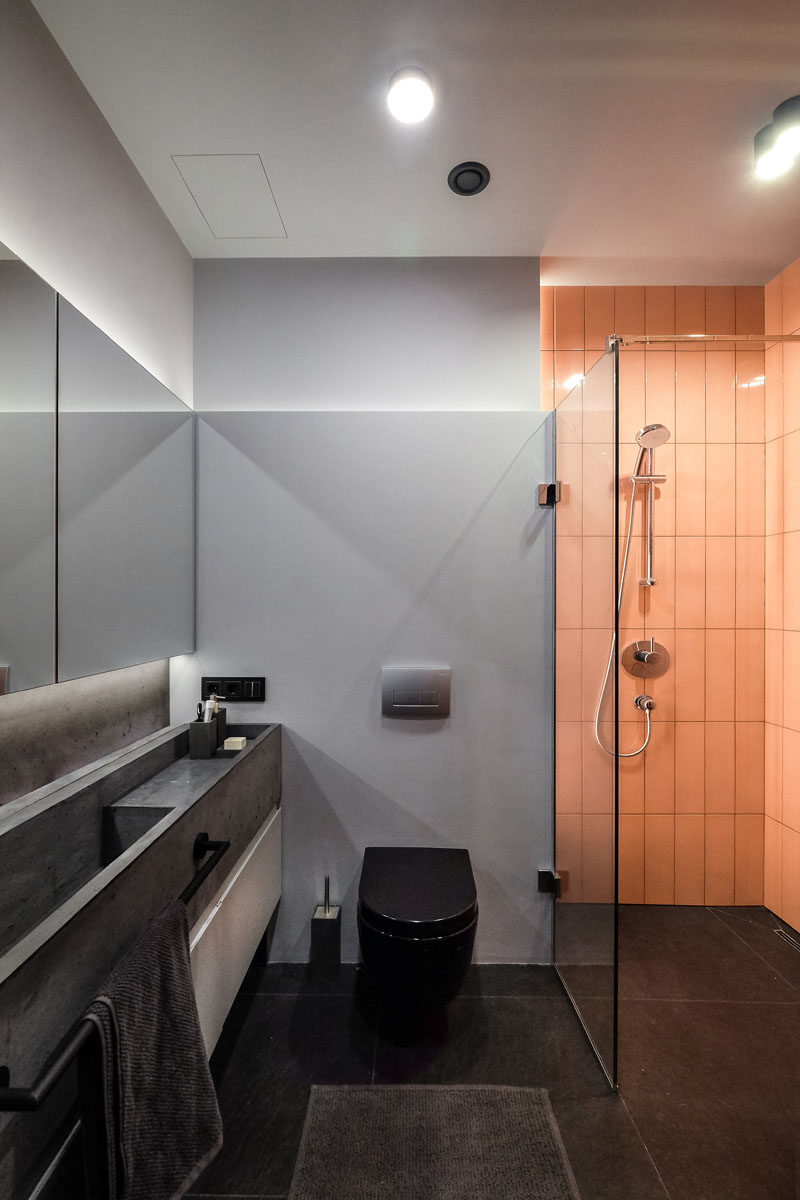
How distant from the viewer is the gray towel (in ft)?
2.62

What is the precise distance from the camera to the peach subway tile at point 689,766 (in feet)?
6.95

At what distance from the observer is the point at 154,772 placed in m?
1.59

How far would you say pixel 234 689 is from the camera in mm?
1930

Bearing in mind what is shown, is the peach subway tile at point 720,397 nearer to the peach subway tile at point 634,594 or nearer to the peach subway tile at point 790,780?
the peach subway tile at point 634,594

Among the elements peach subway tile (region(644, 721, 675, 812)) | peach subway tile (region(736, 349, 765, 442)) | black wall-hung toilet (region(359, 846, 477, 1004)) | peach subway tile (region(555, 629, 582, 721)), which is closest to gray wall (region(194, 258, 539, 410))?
peach subway tile (region(736, 349, 765, 442))

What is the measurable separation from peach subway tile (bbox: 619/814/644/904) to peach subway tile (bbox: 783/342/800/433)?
5.22 feet

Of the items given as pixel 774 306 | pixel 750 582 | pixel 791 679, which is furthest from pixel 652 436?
pixel 791 679

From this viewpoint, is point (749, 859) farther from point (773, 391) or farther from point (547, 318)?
point (547, 318)

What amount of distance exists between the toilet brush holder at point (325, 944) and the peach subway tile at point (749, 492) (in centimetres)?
212

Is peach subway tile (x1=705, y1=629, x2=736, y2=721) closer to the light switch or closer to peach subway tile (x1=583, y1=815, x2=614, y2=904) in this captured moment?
peach subway tile (x1=583, y1=815, x2=614, y2=904)

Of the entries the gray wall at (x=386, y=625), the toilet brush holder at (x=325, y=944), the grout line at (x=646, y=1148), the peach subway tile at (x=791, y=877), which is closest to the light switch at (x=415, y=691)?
the gray wall at (x=386, y=625)

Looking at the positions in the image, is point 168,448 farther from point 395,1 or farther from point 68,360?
point 395,1

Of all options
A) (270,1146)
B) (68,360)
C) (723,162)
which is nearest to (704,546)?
(723,162)

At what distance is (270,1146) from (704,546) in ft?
7.55
